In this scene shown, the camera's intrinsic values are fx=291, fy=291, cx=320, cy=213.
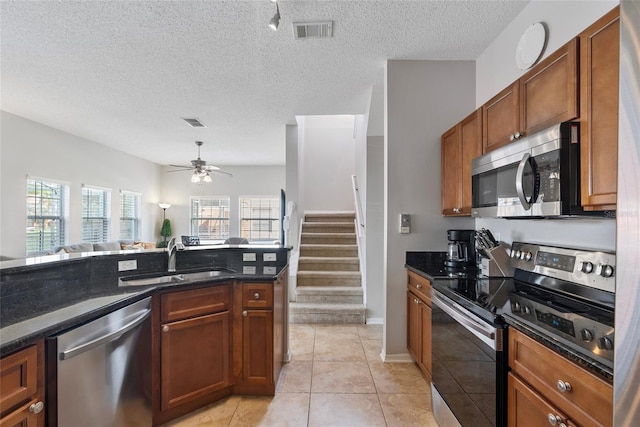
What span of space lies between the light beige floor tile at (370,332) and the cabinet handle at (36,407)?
107 inches

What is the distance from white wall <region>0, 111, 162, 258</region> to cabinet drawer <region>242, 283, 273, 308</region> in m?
4.13

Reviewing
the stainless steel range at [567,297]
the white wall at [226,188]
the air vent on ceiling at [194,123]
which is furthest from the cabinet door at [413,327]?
the white wall at [226,188]

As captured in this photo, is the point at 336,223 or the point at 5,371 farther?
the point at 336,223

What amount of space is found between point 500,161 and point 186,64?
279 centimetres

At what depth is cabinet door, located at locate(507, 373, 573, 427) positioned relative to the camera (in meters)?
1.03

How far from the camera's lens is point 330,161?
6.95 m

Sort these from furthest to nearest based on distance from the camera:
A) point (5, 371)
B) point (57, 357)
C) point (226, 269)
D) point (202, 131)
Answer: point (202, 131), point (226, 269), point (57, 357), point (5, 371)

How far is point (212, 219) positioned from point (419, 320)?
23.7 ft

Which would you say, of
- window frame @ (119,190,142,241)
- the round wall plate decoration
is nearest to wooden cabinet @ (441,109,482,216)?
the round wall plate decoration

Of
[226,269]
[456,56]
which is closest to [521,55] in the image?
[456,56]

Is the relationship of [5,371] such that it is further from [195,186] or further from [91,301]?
[195,186]

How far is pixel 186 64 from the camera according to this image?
2.76m

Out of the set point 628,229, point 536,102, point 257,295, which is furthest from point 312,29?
point 628,229

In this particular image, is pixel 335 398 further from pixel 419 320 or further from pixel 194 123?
pixel 194 123
